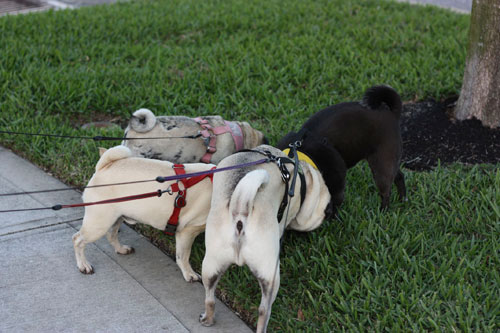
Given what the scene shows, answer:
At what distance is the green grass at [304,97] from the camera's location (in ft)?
11.7

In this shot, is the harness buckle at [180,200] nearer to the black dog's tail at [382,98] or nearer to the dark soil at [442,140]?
the black dog's tail at [382,98]

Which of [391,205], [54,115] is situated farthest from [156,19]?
[391,205]

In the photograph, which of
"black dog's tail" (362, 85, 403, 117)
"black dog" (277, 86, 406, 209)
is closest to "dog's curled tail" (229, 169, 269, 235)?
"black dog" (277, 86, 406, 209)

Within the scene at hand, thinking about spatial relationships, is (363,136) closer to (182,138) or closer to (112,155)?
(182,138)

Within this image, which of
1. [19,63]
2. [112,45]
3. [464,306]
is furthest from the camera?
[112,45]

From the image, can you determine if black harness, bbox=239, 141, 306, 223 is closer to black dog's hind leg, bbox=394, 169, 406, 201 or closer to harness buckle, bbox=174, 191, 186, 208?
harness buckle, bbox=174, 191, 186, 208

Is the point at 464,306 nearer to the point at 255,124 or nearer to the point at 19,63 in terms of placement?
the point at 255,124

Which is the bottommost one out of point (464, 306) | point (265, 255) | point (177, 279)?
point (177, 279)

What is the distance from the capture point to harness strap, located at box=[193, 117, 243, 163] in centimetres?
459

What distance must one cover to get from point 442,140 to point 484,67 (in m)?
0.82

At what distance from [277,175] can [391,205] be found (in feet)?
4.84

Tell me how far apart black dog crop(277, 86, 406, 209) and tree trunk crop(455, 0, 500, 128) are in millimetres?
1615

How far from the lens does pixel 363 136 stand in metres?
4.42

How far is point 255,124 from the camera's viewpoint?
5.90 metres
